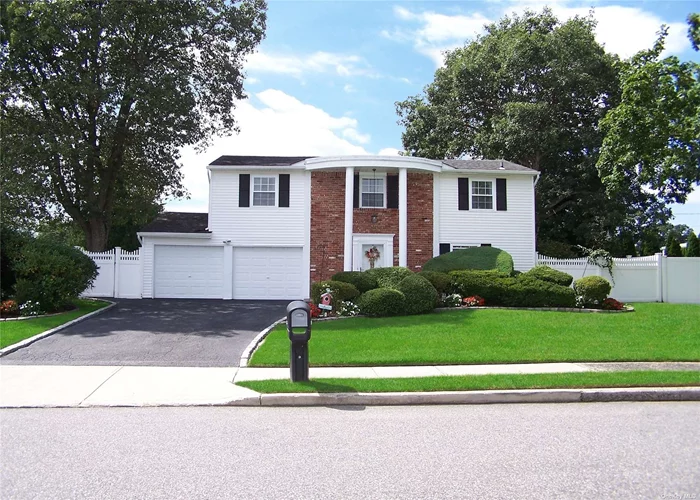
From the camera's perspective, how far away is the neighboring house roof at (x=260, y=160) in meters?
21.4

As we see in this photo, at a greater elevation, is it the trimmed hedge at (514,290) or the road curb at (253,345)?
the trimmed hedge at (514,290)

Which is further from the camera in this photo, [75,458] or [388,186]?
[388,186]

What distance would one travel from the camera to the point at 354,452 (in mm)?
5219

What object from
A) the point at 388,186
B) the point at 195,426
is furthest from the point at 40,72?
the point at 195,426

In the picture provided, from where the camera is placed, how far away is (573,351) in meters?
10.3

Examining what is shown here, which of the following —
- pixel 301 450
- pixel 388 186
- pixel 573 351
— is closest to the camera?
pixel 301 450

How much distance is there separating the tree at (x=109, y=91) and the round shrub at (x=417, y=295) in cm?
1259

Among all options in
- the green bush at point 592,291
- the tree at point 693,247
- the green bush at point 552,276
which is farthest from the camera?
the tree at point 693,247

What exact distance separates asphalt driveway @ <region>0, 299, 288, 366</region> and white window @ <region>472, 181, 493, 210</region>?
9.32 metres

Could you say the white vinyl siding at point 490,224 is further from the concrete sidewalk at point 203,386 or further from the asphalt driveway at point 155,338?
the concrete sidewalk at point 203,386

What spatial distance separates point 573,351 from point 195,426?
7302 mm

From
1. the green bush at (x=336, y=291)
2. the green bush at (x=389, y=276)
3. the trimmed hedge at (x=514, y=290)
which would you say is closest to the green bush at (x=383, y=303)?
the green bush at (x=336, y=291)

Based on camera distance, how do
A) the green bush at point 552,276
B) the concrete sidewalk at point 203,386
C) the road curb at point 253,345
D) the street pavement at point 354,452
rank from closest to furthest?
1. the street pavement at point 354,452
2. the concrete sidewalk at point 203,386
3. the road curb at point 253,345
4. the green bush at point 552,276

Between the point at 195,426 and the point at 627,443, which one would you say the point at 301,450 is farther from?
the point at 627,443
